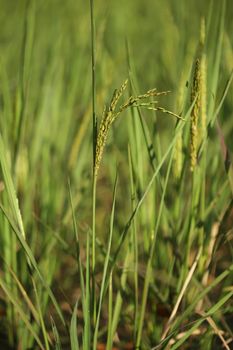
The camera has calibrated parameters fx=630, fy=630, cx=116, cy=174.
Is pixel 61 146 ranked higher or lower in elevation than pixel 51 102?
lower

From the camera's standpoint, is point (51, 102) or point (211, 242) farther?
point (51, 102)

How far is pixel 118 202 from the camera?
72.1 inches

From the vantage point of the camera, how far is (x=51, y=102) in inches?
72.4

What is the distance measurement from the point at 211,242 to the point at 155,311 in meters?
0.18

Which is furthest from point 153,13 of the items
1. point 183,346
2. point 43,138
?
point 183,346

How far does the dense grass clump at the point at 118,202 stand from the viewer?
3.34ft

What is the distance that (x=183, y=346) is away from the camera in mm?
1226

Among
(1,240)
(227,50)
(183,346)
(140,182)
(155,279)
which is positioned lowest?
(183,346)

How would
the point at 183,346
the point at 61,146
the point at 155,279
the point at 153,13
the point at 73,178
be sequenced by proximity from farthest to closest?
the point at 153,13 < the point at 61,146 < the point at 73,178 < the point at 155,279 < the point at 183,346

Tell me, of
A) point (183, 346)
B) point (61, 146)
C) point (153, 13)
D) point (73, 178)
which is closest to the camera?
point (183, 346)

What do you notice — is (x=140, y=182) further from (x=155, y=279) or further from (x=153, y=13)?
(x=153, y=13)

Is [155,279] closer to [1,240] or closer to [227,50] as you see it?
[1,240]

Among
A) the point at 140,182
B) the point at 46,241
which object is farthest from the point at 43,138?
the point at 140,182

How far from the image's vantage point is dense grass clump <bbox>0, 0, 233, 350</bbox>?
1.02 m
